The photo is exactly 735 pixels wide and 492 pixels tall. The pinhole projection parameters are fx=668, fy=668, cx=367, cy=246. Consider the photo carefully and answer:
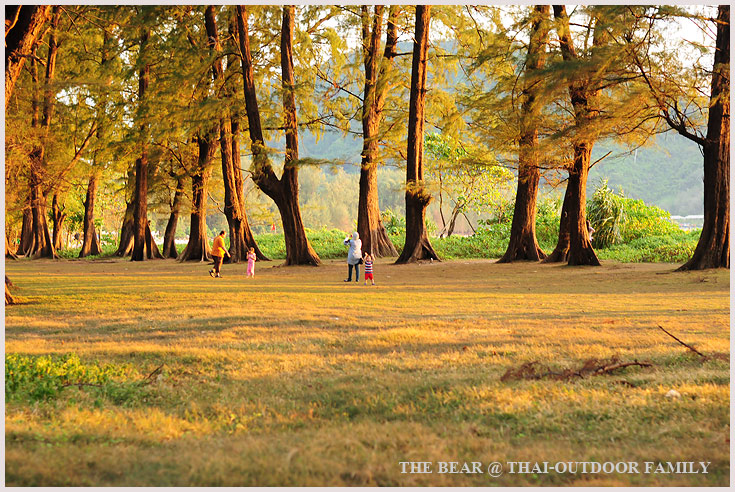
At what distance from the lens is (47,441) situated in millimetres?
4289

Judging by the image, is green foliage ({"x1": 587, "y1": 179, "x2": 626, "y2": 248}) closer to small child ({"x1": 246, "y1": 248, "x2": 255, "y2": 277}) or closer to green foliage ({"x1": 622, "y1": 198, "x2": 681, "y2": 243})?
green foliage ({"x1": 622, "y1": 198, "x2": 681, "y2": 243})

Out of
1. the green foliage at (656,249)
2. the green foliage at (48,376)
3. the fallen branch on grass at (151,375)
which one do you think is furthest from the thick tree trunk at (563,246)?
the green foliage at (48,376)

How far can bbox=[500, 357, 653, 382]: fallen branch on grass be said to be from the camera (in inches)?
222

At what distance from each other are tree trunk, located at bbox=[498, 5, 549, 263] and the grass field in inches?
420

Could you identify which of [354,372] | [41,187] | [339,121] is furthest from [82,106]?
[354,372]

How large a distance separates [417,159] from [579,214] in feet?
20.3

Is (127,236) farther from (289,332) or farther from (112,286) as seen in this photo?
(289,332)

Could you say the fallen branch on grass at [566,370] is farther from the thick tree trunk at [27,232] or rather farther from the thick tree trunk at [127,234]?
the thick tree trunk at [27,232]

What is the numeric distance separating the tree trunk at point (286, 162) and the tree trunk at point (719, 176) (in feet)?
40.7

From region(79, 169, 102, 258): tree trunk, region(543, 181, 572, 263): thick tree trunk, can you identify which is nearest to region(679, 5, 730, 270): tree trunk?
region(543, 181, 572, 263): thick tree trunk

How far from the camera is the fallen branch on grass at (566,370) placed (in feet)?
18.5

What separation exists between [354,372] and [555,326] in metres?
Result: 3.57

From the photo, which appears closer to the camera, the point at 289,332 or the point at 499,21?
the point at 289,332

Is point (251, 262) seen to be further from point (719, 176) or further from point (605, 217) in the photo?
point (605, 217)
